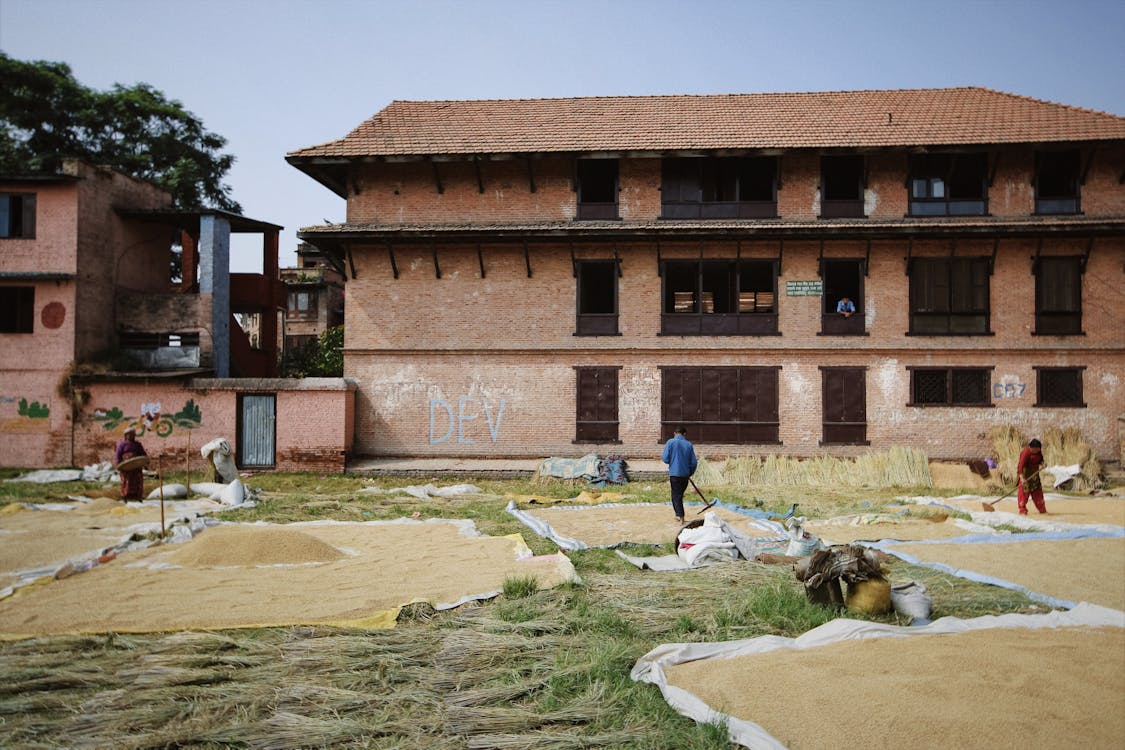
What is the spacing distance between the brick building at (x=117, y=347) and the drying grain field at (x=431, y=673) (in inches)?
528

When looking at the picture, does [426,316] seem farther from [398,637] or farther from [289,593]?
[398,637]

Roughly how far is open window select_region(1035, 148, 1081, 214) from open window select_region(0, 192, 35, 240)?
28368 mm

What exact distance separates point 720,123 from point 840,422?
31.3 feet

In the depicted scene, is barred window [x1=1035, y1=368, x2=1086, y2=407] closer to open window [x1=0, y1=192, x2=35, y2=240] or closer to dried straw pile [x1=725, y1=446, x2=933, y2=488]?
dried straw pile [x1=725, y1=446, x2=933, y2=488]

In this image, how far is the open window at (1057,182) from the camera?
21.0 meters

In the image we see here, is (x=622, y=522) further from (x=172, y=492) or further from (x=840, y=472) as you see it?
(x=172, y=492)

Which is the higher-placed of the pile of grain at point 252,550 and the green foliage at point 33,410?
the green foliage at point 33,410

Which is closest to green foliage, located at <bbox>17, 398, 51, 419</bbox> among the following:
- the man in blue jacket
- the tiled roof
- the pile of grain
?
the tiled roof

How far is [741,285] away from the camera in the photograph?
2144cm

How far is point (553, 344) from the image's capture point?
69.0 feet

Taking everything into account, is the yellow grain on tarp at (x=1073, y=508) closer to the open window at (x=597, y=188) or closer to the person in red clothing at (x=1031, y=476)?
the person in red clothing at (x=1031, y=476)

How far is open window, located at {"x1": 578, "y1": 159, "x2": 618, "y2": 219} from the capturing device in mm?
21672

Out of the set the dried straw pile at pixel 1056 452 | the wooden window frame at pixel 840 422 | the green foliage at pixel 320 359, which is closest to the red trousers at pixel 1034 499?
the dried straw pile at pixel 1056 452

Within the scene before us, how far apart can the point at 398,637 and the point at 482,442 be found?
47.6ft
